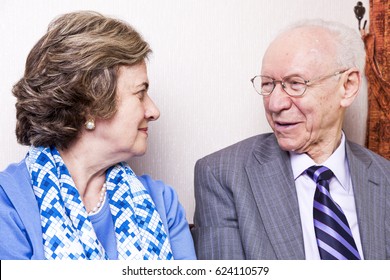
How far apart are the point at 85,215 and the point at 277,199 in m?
0.59

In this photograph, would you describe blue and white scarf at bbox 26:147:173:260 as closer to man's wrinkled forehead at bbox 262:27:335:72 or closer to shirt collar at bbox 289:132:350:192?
shirt collar at bbox 289:132:350:192

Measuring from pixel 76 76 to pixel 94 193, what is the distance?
35 centimetres

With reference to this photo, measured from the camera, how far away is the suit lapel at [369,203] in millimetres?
1729

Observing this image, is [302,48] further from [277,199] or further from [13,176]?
[13,176]

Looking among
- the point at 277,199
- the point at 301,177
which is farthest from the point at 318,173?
the point at 277,199

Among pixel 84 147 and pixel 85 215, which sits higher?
pixel 84 147

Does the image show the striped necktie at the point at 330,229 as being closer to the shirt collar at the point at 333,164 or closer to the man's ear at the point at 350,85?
the shirt collar at the point at 333,164

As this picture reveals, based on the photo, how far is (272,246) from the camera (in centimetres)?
168

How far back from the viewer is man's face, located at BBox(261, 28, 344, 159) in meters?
1.79

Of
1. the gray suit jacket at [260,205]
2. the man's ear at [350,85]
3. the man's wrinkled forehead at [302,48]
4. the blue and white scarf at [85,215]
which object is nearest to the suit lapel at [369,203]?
the gray suit jacket at [260,205]

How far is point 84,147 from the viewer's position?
63.4 inches

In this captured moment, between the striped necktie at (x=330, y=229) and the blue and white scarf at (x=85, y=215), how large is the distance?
46cm

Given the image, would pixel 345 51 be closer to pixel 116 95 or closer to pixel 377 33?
pixel 377 33
